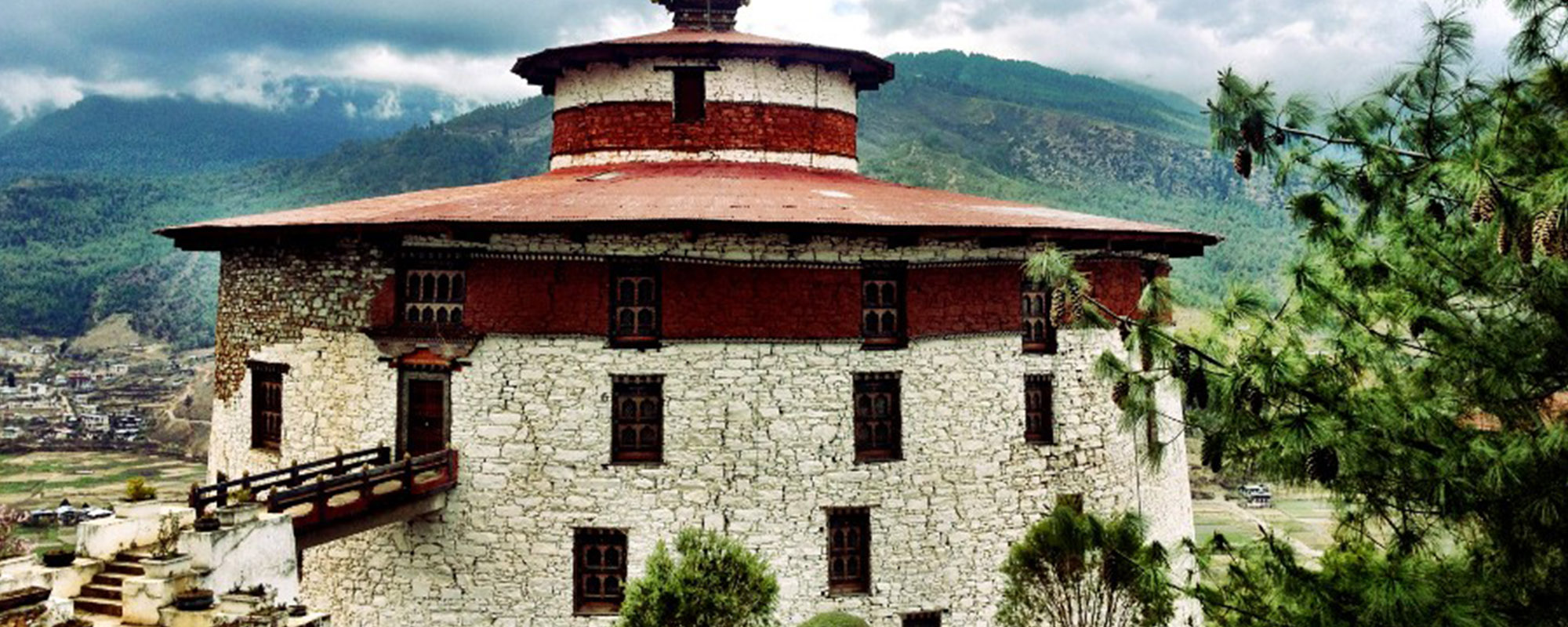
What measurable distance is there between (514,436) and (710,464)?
9.42 ft

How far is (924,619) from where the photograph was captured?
16.9m

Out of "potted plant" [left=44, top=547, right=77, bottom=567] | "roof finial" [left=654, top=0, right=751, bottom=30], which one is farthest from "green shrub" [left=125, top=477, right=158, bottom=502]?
"roof finial" [left=654, top=0, right=751, bottom=30]

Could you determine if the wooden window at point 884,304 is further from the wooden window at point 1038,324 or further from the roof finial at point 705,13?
the roof finial at point 705,13

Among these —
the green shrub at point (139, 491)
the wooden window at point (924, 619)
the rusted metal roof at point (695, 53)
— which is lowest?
the wooden window at point (924, 619)

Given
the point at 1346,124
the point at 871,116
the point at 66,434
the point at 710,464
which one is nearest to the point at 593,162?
the point at 710,464

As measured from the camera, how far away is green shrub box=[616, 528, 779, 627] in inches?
525

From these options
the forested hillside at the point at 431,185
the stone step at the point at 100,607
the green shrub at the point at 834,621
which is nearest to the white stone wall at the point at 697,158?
the green shrub at the point at 834,621

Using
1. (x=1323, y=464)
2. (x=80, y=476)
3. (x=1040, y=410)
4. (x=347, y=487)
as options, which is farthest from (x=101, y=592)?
(x=80, y=476)

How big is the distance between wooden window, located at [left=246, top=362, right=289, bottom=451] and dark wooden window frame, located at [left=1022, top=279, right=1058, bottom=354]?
11964 millimetres

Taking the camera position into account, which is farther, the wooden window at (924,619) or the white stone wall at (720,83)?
the white stone wall at (720,83)

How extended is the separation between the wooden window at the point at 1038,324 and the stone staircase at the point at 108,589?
12.6 m

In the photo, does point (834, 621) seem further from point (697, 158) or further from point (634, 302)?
point (697, 158)

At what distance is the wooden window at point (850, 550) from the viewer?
16.7 meters

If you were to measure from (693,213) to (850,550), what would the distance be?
5.52 metres
